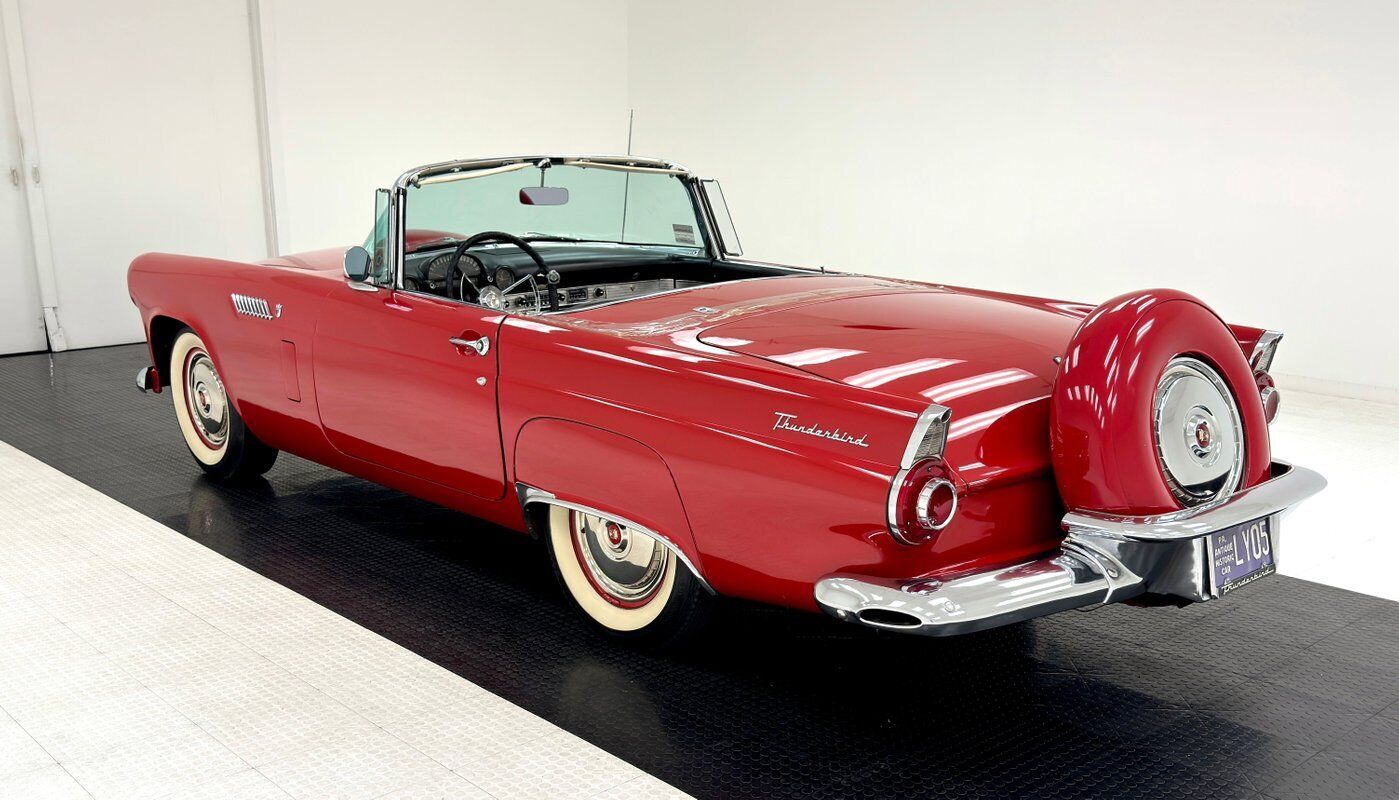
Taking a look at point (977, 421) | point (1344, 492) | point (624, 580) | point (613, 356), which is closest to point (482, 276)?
point (613, 356)

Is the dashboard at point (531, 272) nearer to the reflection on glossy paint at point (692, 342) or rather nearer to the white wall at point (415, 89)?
the reflection on glossy paint at point (692, 342)

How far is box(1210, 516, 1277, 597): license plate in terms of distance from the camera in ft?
8.00

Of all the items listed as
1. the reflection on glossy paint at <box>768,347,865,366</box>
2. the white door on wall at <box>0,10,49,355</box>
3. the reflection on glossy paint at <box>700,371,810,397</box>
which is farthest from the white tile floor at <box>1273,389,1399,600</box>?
the white door on wall at <box>0,10,49,355</box>

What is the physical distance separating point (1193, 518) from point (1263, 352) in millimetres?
968

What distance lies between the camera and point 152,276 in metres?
4.59

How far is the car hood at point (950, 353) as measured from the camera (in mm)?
2484

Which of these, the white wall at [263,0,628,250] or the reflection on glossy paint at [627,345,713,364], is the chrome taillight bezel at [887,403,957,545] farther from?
the white wall at [263,0,628,250]

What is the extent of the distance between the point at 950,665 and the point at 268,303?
2.55 metres

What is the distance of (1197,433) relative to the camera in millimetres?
2555

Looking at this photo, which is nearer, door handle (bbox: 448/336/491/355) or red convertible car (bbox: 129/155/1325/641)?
red convertible car (bbox: 129/155/1325/641)

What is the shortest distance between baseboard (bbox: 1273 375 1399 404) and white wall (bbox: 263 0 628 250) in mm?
6491

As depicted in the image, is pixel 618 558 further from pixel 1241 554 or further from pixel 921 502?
pixel 1241 554

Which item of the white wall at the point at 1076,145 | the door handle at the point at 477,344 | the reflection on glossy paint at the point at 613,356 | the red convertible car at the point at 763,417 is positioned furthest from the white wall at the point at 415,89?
the reflection on glossy paint at the point at 613,356

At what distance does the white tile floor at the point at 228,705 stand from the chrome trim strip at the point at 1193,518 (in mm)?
1026
